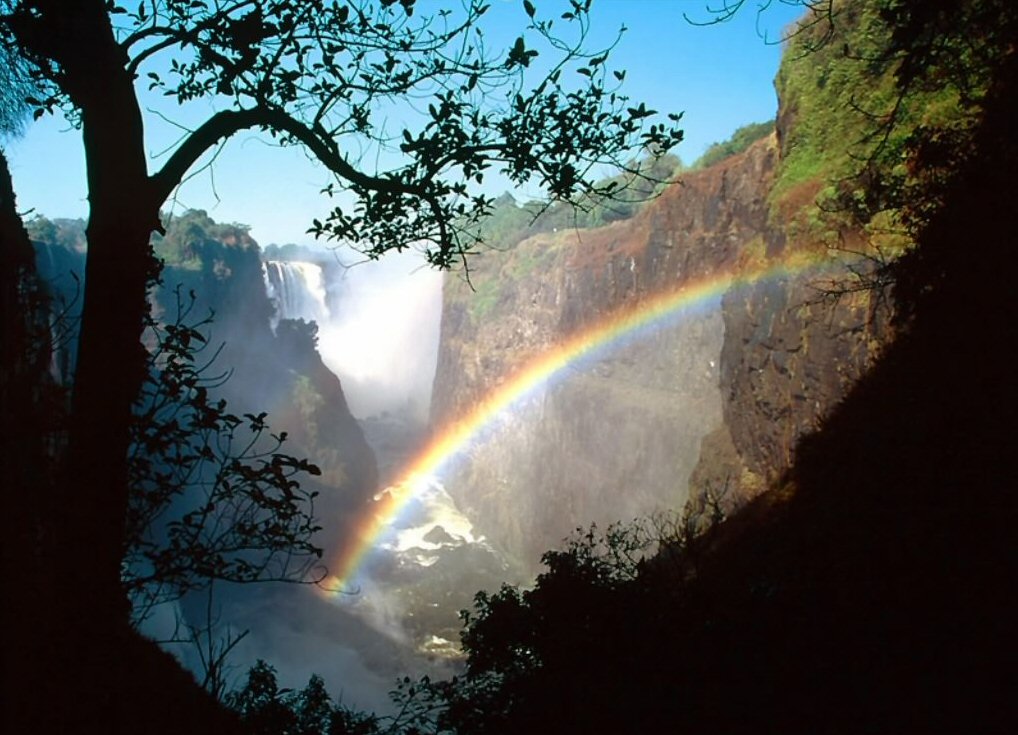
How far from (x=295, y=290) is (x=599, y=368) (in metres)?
40.4

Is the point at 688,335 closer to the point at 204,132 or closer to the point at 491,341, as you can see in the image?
the point at 491,341

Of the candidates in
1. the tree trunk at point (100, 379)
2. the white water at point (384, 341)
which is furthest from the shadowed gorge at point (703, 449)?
the white water at point (384, 341)

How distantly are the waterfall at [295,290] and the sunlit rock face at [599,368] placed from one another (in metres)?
20.0

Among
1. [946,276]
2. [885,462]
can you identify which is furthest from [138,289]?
[885,462]

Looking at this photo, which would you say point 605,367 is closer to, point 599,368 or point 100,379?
point 599,368

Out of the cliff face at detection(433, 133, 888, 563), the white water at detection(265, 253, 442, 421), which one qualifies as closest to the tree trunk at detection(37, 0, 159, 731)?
the cliff face at detection(433, 133, 888, 563)

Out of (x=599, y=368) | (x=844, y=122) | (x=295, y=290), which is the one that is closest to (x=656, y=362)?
(x=599, y=368)

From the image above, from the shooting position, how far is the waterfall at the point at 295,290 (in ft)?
183

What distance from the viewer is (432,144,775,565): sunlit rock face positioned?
2839 centimetres

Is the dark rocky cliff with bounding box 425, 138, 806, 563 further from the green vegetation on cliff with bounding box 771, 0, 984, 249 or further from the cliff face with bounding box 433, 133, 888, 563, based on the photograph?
the green vegetation on cliff with bounding box 771, 0, 984, 249

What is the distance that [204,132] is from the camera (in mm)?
3350

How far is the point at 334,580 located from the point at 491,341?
23.3 metres

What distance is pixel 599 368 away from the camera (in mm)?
36906

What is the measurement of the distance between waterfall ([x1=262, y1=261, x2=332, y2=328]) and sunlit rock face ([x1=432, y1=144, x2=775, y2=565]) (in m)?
20.0
